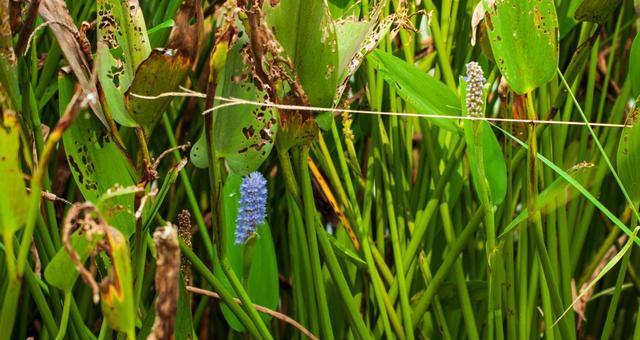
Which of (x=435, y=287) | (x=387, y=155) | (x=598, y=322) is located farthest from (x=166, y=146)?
(x=598, y=322)

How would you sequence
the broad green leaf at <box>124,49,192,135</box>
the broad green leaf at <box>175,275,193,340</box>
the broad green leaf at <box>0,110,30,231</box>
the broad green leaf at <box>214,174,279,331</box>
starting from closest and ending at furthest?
the broad green leaf at <box>0,110,30,231</box>
the broad green leaf at <box>124,49,192,135</box>
the broad green leaf at <box>175,275,193,340</box>
the broad green leaf at <box>214,174,279,331</box>

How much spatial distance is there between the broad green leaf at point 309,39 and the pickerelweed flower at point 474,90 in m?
0.10

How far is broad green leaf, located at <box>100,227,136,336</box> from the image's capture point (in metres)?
0.43

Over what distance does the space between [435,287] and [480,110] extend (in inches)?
7.2

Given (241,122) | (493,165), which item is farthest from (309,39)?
(493,165)

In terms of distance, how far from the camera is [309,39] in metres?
0.58

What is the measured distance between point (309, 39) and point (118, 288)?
21 centimetres

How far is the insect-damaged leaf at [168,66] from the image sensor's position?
53cm

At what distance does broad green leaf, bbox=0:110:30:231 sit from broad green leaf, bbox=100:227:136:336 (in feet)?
0.14

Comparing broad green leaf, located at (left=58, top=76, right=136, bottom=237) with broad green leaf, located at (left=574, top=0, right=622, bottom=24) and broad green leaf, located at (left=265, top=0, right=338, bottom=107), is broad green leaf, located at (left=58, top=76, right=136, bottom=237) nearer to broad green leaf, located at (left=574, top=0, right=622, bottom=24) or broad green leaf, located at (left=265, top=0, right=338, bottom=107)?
broad green leaf, located at (left=265, top=0, right=338, bottom=107)

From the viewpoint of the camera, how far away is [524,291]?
0.71m

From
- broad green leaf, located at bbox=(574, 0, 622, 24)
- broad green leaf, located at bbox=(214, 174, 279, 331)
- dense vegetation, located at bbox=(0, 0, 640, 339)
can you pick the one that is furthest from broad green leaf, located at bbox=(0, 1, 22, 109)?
broad green leaf, located at bbox=(574, 0, 622, 24)

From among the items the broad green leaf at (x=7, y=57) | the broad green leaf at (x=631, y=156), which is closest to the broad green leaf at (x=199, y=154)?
the broad green leaf at (x=7, y=57)

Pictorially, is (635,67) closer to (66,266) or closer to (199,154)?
(199,154)
